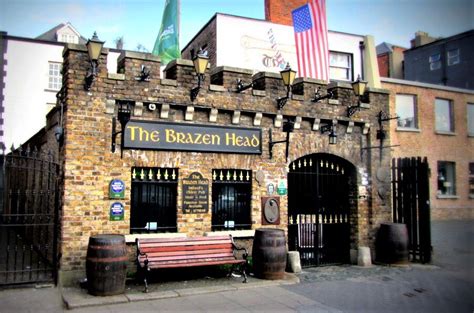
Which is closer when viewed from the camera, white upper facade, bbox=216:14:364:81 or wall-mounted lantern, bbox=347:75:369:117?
wall-mounted lantern, bbox=347:75:369:117

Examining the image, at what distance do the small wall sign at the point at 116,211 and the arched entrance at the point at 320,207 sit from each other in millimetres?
4303

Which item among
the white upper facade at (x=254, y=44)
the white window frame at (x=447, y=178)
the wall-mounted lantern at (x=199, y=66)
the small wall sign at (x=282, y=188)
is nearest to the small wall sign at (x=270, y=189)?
the small wall sign at (x=282, y=188)

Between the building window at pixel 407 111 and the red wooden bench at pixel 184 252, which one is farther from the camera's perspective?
the building window at pixel 407 111

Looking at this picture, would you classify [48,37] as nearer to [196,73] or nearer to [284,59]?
[284,59]

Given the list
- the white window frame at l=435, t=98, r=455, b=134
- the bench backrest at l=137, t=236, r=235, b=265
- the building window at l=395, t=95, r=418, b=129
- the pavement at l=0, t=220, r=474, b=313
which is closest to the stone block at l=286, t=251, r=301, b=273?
the pavement at l=0, t=220, r=474, b=313

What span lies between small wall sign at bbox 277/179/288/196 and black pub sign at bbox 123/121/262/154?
968 millimetres

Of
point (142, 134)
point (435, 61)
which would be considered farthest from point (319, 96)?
point (435, 61)

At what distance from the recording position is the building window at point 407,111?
22469 millimetres

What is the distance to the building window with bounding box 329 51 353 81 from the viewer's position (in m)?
23.7

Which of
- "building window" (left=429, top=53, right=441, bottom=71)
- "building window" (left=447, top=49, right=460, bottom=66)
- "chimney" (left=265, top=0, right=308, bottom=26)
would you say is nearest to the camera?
"chimney" (left=265, top=0, right=308, bottom=26)

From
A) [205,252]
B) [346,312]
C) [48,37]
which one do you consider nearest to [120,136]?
[205,252]

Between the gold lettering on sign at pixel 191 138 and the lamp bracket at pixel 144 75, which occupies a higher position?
the lamp bracket at pixel 144 75

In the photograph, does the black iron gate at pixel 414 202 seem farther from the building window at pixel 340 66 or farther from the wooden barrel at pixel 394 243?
the building window at pixel 340 66

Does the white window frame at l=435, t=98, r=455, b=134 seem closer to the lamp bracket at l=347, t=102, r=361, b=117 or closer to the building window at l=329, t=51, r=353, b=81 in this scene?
the building window at l=329, t=51, r=353, b=81
